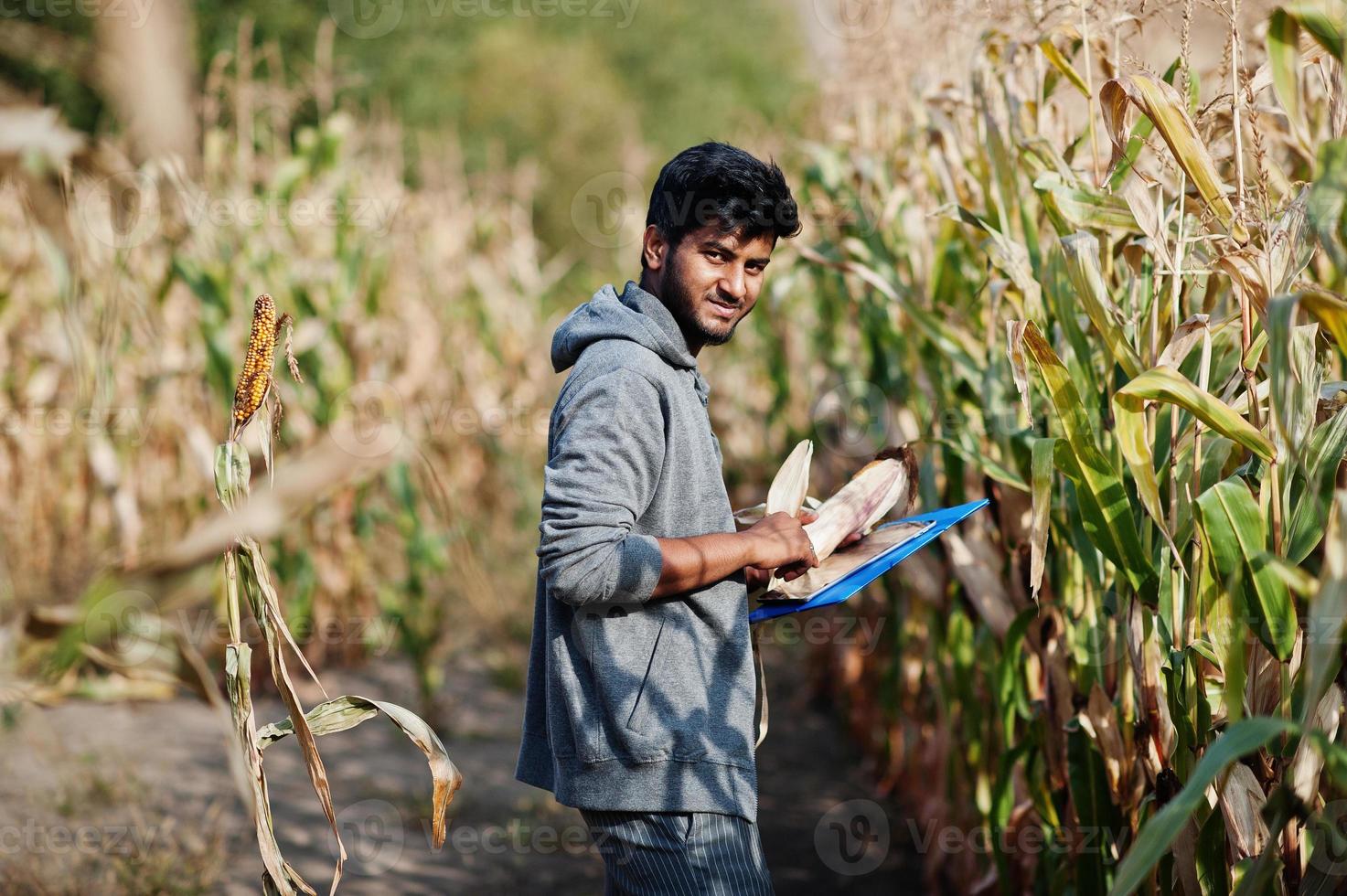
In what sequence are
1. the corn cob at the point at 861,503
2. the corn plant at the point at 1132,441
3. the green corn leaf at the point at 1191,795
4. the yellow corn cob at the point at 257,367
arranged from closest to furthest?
the green corn leaf at the point at 1191,795 < the corn plant at the point at 1132,441 < the yellow corn cob at the point at 257,367 < the corn cob at the point at 861,503

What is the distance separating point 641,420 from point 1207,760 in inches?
29.8

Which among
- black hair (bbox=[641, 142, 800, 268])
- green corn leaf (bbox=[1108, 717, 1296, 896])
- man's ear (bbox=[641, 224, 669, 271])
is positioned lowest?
green corn leaf (bbox=[1108, 717, 1296, 896])

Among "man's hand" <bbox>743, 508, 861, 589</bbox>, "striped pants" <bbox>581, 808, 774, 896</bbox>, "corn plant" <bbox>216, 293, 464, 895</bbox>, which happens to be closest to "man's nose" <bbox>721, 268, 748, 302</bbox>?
"man's hand" <bbox>743, 508, 861, 589</bbox>

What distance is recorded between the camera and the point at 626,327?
1.55m

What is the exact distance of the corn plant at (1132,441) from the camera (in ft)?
4.43

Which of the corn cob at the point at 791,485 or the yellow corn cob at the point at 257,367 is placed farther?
the corn cob at the point at 791,485

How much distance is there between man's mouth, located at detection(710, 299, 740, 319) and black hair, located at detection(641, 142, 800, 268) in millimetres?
97

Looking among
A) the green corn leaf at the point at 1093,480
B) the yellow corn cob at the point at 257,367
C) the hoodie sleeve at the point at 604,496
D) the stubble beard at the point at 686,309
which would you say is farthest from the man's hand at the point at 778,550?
the yellow corn cob at the point at 257,367

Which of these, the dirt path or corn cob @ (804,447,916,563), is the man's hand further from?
the dirt path

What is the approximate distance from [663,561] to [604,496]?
11 centimetres

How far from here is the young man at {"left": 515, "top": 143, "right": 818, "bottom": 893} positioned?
56.9 inches

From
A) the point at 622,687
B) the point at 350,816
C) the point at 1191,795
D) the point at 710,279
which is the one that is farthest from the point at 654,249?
the point at 350,816

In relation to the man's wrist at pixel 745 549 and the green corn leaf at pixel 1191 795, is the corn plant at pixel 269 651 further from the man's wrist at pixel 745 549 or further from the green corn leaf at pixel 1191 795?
the green corn leaf at pixel 1191 795

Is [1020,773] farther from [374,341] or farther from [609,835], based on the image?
[374,341]
